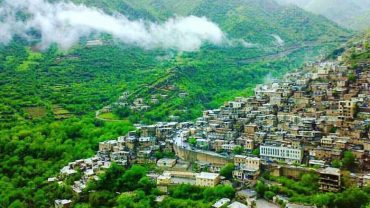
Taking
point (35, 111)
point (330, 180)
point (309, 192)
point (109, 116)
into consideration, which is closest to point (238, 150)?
point (309, 192)

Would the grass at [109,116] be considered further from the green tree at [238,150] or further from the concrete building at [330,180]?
the concrete building at [330,180]

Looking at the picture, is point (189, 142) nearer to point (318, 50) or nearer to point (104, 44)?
point (104, 44)

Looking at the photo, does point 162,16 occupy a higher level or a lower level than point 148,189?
higher

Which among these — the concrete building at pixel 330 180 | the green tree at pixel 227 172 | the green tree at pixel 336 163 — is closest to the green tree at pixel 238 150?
the green tree at pixel 227 172

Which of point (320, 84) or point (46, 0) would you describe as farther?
point (46, 0)

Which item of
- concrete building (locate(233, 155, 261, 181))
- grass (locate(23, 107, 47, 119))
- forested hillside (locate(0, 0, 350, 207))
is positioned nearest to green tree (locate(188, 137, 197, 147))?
concrete building (locate(233, 155, 261, 181))

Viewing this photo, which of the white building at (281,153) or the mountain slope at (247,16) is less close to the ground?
the mountain slope at (247,16)

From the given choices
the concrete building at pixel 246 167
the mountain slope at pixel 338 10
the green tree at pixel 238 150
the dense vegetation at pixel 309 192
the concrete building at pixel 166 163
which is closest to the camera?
the dense vegetation at pixel 309 192

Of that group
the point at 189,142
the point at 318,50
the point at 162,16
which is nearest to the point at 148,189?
the point at 189,142
